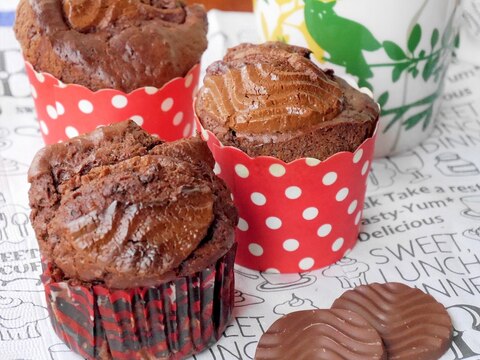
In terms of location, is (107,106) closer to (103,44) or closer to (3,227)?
(103,44)

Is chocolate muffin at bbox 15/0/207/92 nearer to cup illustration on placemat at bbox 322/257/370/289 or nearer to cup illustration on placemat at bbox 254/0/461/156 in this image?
cup illustration on placemat at bbox 254/0/461/156

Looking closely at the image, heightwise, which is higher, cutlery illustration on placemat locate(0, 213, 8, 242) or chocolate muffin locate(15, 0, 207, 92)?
chocolate muffin locate(15, 0, 207, 92)

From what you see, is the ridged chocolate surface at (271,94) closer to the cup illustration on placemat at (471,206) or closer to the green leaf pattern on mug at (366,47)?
the green leaf pattern on mug at (366,47)

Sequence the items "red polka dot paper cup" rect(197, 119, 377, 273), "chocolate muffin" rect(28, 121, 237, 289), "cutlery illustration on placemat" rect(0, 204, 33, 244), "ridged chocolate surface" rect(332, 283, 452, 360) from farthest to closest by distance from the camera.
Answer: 1. "cutlery illustration on placemat" rect(0, 204, 33, 244)
2. "red polka dot paper cup" rect(197, 119, 377, 273)
3. "ridged chocolate surface" rect(332, 283, 452, 360)
4. "chocolate muffin" rect(28, 121, 237, 289)

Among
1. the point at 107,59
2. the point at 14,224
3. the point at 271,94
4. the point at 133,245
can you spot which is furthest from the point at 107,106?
the point at 133,245

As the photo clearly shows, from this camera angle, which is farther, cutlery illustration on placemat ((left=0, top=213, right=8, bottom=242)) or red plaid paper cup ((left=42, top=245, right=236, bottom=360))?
cutlery illustration on placemat ((left=0, top=213, right=8, bottom=242))

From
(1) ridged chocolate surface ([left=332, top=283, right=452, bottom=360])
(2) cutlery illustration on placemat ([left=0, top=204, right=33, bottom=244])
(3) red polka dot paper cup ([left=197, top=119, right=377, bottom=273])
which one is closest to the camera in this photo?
(1) ridged chocolate surface ([left=332, top=283, right=452, bottom=360])

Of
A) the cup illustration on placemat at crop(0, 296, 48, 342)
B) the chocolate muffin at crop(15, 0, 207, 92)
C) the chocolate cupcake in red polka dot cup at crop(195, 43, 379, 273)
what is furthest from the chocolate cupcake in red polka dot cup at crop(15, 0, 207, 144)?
the cup illustration on placemat at crop(0, 296, 48, 342)

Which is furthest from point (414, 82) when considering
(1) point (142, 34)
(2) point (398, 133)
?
(1) point (142, 34)
